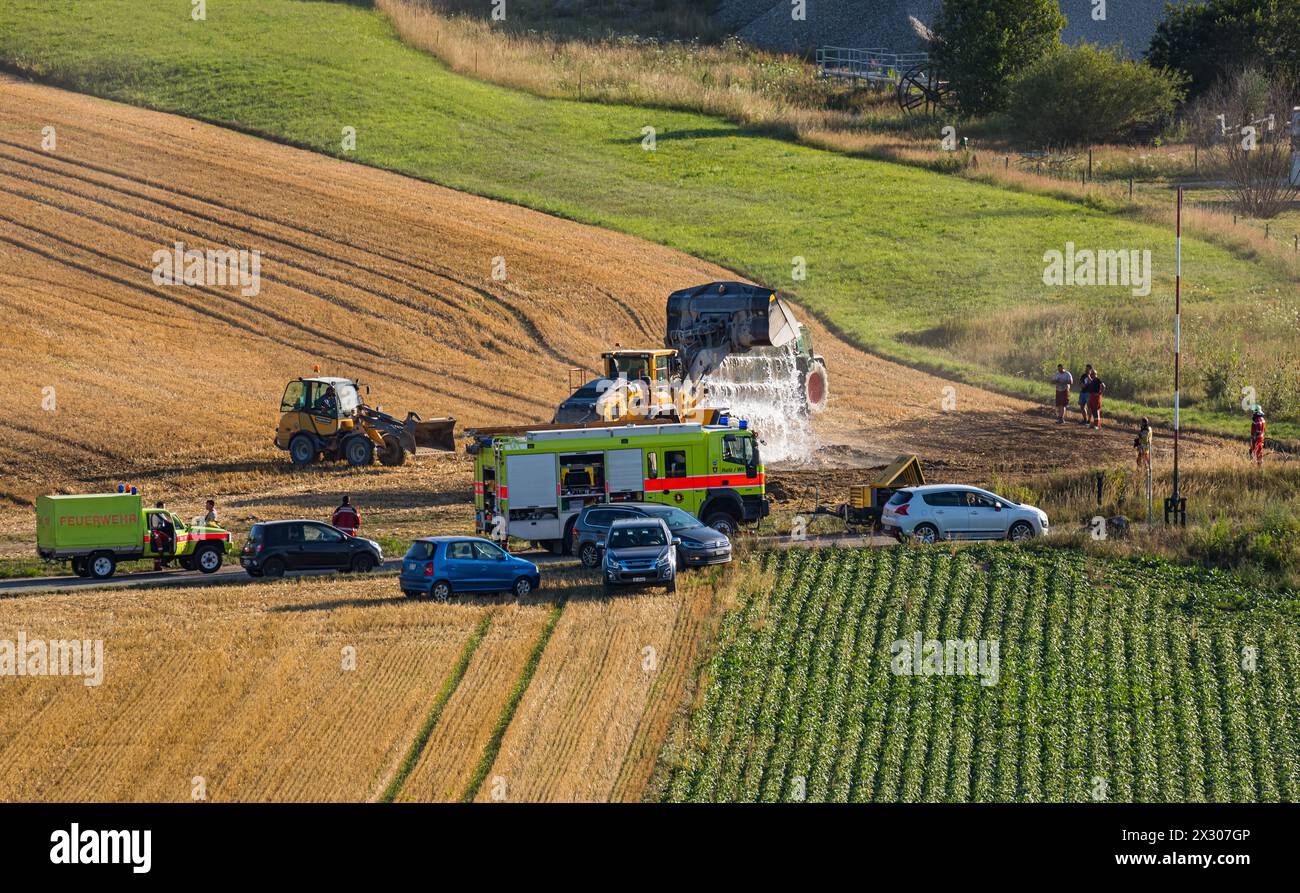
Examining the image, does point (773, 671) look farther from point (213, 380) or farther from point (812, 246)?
point (812, 246)

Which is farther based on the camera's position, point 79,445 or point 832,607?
point 79,445

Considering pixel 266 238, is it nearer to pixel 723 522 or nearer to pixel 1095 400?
pixel 1095 400

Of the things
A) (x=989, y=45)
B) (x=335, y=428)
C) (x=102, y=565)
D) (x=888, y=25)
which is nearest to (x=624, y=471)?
(x=102, y=565)

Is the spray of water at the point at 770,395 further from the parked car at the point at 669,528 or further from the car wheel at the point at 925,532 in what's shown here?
the parked car at the point at 669,528

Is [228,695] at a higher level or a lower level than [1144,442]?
lower

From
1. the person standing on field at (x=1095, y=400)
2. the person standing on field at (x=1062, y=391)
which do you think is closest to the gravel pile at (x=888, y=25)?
the person standing on field at (x=1062, y=391)
